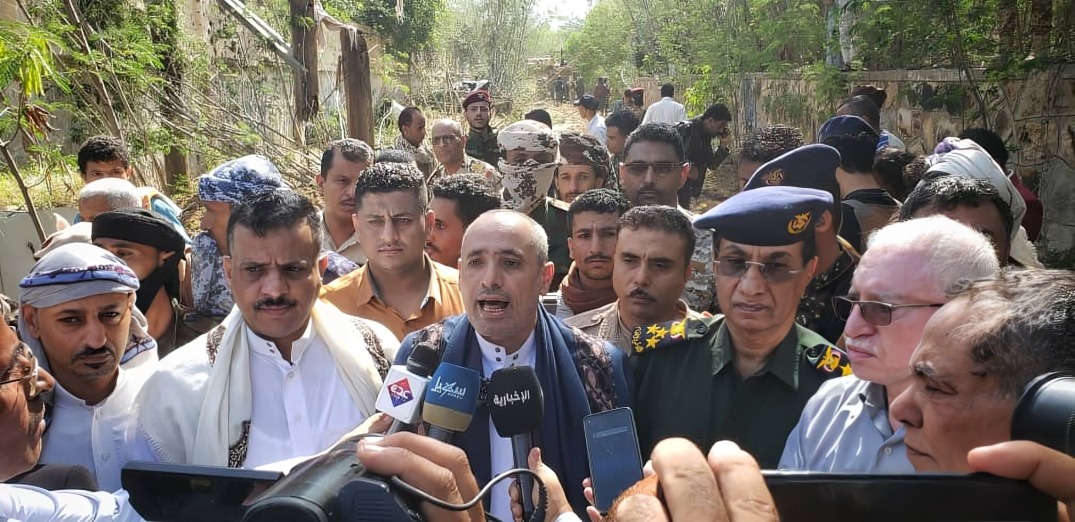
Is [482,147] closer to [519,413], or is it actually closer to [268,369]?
[268,369]

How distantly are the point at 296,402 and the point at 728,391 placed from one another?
1440 mm

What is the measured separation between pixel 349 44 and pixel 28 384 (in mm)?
7414

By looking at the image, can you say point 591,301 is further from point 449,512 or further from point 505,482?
point 449,512

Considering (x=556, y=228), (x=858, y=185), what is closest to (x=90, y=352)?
(x=556, y=228)

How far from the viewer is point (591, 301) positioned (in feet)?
13.2

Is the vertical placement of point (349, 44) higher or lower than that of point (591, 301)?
higher

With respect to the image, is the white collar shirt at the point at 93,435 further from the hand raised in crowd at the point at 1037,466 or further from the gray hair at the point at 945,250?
the hand raised in crowd at the point at 1037,466

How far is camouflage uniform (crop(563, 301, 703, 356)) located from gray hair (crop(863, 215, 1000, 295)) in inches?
45.5

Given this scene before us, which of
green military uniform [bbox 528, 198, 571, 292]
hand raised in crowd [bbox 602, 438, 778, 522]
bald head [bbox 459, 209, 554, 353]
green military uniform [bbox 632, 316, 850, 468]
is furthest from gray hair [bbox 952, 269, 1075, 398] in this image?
green military uniform [bbox 528, 198, 571, 292]

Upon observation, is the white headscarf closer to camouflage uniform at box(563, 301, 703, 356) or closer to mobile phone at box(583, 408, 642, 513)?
camouflage uniform at box(563, 301, 703, 356)

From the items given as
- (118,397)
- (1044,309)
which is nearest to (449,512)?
(1044,309)

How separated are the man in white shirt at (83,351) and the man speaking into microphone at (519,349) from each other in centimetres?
96

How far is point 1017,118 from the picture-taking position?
7973mm

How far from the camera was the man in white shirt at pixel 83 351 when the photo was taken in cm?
275
